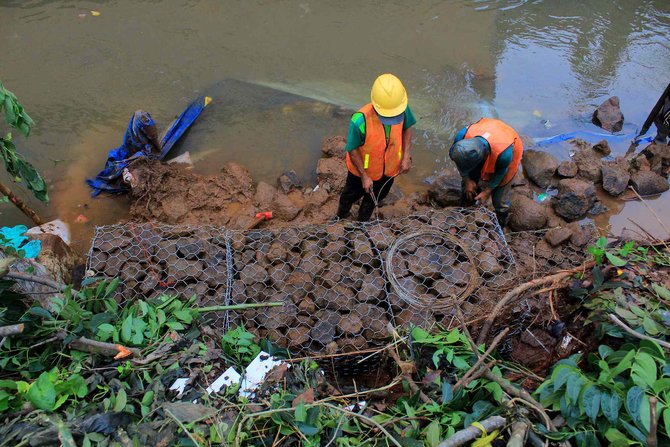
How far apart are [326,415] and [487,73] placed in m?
6.17

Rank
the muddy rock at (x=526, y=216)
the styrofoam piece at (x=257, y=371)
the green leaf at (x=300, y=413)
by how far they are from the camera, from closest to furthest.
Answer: the green leaf at (x=300, y=413)
the styrofoam piece at (x=257, y=371)
the muddy rock at (x=526, y=216)

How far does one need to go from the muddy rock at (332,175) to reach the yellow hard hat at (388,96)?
148 centimetres

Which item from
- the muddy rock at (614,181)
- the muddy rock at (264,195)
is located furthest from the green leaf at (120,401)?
the muddy rock at (614,181)

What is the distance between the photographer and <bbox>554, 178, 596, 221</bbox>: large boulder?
4.71 meters

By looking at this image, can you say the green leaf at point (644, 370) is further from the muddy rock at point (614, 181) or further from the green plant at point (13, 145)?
the muddy rock at point (614, 181)

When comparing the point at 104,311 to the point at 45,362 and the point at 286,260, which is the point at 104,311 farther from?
the point at 286,260

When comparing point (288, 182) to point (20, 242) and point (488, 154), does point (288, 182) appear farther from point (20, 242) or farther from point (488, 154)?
point (20, 242)

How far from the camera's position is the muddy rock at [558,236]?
3.98 meters

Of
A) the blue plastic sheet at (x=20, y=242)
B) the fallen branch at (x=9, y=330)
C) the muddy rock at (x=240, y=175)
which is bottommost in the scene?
the muddy rock at (x=240, y=175)

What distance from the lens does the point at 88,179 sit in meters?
4.95

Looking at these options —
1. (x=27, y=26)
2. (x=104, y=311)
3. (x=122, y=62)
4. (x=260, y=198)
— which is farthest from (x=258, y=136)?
(x=27, y=26)

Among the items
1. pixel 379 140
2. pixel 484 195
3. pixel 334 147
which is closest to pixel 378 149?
pixel 379 140

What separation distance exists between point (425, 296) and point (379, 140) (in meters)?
1.35

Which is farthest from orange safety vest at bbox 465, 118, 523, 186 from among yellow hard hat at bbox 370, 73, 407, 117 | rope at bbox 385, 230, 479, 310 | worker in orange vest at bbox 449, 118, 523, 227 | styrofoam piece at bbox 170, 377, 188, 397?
styrofoam piece at bbox 170, 377, 188, 397
